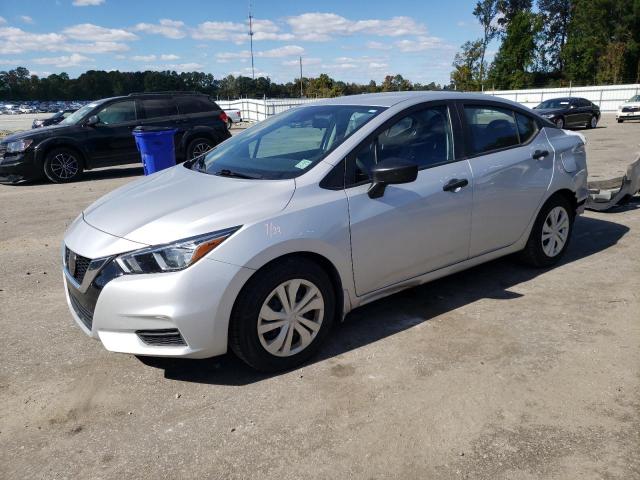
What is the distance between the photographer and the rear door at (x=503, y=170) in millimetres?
4180

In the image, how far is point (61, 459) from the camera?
2.59 meters

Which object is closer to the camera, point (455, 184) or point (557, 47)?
point (455, 184)

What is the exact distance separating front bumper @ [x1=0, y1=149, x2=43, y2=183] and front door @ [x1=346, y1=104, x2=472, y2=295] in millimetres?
9497

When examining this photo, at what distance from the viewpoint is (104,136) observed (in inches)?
445

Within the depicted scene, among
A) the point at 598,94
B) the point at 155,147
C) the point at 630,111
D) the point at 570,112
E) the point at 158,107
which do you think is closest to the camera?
the point at 155,147

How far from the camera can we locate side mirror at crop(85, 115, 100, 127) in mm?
11216

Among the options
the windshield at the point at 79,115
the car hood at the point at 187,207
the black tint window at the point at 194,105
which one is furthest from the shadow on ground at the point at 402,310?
the windshield at the point at 79,115

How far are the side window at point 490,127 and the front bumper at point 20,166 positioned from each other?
960cm

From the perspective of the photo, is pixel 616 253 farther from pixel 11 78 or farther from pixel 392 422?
pixel 11 78

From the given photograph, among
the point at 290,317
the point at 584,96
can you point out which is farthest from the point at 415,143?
the point at 584,96

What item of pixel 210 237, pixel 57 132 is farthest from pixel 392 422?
pixel 57 132

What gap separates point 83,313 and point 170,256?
0.78 m

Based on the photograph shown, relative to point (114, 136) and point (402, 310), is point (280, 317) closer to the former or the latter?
point (402, 310)

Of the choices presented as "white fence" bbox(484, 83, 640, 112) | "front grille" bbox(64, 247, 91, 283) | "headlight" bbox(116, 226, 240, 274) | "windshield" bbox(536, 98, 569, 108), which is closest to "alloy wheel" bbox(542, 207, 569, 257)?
"headlight" bbox(116, 226, 240, 274)
